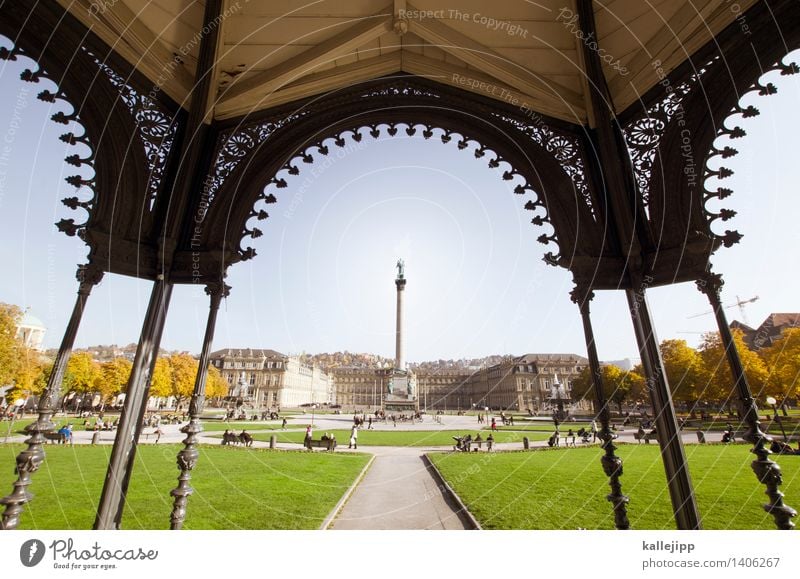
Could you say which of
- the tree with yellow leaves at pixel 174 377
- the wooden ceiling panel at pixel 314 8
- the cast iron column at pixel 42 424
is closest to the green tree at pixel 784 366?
the wooden ceiling panel at pixel 314 8

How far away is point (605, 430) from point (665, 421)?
0.57 meters

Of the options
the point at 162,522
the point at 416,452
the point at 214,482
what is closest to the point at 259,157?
the point at 162,522

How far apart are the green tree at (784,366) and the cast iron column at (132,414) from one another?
21806 millimetres

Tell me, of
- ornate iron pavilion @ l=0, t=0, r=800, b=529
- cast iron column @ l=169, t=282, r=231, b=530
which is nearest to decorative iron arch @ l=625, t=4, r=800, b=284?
ornate iron pavilion @ l=0, t=0, r=800, b=529

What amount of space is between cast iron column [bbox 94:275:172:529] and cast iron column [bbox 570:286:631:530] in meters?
4.82

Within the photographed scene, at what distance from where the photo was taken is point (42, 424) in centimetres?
311

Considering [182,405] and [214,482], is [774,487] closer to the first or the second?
[214,482]

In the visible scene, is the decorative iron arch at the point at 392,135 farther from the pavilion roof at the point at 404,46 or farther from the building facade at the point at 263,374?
the building facade at the point at 263,374

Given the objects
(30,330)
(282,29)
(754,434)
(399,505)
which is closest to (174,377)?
(30,330)

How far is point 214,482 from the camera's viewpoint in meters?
9.26

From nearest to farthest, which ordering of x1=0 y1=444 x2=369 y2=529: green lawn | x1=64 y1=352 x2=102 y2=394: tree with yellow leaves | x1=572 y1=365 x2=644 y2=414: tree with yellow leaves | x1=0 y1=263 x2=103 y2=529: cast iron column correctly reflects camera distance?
x1=0 y1=263 x2=103 y2=529: cast iron column, x1=0 y1=444 x2=369 y2=529: green lawn, x1=572 y1=365 x2=644 y2=414: tree with yellow leaves, x1=64 y1=352 x2=102 y2=394: tree with yellow leaves

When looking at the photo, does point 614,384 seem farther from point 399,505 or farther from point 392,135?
point 392,135

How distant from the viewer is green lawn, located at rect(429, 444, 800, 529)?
649 centimetres

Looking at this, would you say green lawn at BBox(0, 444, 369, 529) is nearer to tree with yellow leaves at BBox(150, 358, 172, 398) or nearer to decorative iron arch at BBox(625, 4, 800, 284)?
decorative iron arch at BBox(625, 4, 800, 284)
